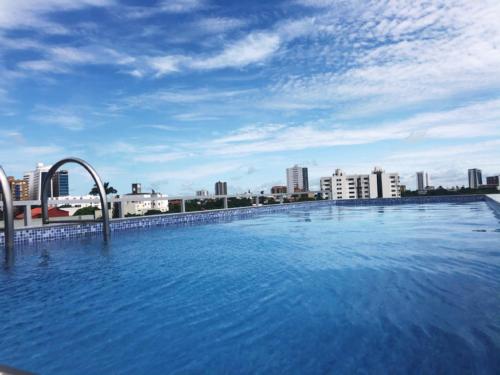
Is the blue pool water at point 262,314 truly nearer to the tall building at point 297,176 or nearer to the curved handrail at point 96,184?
the curved handrail at point 96,184

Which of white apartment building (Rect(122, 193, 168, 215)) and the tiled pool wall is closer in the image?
the tiled pool wall

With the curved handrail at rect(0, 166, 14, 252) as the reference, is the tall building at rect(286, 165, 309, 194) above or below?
above

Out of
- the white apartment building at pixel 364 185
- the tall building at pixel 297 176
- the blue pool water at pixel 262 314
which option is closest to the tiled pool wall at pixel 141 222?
the blue pool water at pixel 262 314

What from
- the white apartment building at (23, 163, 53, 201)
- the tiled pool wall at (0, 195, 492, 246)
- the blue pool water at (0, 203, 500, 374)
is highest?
the white apartment building at (23, 163, 53, 201)

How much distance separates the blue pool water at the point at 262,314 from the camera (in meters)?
2.49

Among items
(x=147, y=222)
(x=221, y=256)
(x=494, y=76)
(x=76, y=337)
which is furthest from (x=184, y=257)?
(x=494, y=76)

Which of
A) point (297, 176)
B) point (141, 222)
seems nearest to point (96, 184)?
point (141, 222)

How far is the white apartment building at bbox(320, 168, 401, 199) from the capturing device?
7200 centimetres

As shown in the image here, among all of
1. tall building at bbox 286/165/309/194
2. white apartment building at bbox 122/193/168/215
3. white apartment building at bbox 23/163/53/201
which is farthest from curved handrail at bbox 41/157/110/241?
tall building at bbox 286/165/309/194

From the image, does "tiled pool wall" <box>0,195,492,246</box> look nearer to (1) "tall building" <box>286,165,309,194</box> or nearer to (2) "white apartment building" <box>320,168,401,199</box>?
(2) "white apartment building" <box>320,168,401,199</box>

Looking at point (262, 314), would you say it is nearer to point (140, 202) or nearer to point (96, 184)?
point (96, 184)

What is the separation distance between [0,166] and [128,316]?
607cm

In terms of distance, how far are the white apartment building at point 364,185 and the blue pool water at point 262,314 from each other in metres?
68.1

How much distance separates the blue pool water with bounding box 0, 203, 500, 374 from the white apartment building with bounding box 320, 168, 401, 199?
68.1m
